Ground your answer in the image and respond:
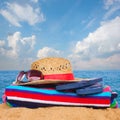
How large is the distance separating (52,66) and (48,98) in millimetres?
1076

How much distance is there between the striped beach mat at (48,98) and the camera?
5.34 meters

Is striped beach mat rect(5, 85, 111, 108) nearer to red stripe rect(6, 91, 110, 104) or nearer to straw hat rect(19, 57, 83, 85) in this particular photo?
red stripe rect(6, 91, 110, 104)

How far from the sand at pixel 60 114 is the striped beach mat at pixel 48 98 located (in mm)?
283

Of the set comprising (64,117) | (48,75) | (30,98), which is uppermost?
(48,75)

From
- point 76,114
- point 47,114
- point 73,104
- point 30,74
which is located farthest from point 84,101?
point 30,74

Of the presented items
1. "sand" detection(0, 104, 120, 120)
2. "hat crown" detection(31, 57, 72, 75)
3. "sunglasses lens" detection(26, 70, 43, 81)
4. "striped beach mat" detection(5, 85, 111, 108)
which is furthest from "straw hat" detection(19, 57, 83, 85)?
"sand" detection(0, 104, 120, 120)

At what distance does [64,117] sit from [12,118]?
3.29 feet

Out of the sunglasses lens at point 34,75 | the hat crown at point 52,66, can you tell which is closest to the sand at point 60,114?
the sunglasses lens at point 34,75

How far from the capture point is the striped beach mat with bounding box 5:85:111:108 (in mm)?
5340

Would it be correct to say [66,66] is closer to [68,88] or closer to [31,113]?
[68,88]

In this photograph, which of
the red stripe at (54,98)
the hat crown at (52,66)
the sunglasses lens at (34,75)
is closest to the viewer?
the red stripe at (54,98)

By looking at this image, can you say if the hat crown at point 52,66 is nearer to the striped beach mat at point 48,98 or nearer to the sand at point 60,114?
the striped beach mat at point 48,98

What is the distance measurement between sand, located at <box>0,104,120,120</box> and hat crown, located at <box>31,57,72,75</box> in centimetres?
127

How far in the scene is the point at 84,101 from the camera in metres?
5.34
